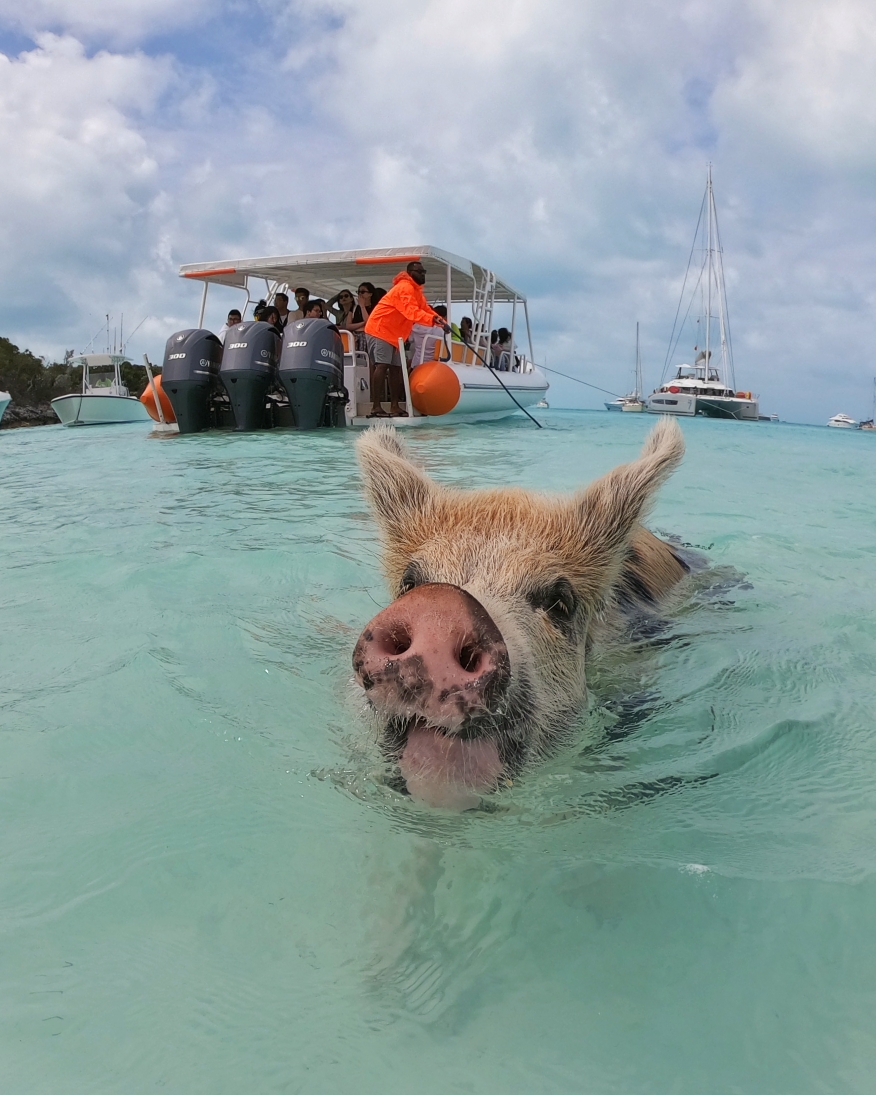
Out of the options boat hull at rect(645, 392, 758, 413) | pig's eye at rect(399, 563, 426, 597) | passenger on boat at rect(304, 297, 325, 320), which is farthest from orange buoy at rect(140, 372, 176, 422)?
boat hull at rect(645, 392, 758, 413)

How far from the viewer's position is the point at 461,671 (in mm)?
2070

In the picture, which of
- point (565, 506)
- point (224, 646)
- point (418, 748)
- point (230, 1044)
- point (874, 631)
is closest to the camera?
point (230, 1044)

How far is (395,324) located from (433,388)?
2.08 metres

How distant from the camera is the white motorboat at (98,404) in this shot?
25.0 metres

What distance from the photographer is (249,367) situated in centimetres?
1571

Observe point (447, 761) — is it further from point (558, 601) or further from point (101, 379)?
point (101, 379)

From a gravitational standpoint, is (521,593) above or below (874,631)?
above

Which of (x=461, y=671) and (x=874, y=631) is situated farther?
(x=874, y=631)

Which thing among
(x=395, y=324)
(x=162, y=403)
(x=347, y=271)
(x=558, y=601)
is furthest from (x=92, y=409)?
(x=558, y=601)

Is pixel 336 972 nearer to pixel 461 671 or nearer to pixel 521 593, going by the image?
pixel 461 671

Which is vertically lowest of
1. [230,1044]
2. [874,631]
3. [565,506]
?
[230,1044]

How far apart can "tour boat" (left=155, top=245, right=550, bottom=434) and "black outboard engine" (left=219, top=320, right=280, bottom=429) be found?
0.06 feet

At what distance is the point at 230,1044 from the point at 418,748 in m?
0.82

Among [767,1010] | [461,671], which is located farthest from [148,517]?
[767,1010]
